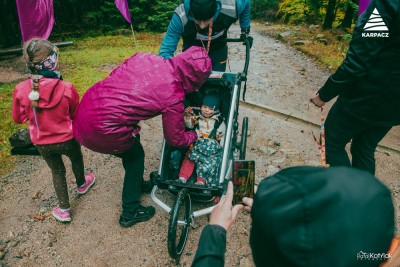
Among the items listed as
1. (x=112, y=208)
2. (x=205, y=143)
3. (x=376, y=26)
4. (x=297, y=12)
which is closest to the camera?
(x=376, y=26)

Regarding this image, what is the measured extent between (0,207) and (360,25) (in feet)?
13.1

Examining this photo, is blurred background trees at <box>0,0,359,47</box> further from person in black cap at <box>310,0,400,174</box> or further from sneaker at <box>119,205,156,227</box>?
sneaker at <box>119,205,156,227</box>

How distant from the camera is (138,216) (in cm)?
308

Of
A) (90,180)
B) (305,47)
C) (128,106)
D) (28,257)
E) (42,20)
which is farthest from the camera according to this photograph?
(305,47)

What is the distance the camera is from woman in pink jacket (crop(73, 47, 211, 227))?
7.70 ft

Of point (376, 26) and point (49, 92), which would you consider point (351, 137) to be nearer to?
point (376, 26)

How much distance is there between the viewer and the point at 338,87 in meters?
2.43

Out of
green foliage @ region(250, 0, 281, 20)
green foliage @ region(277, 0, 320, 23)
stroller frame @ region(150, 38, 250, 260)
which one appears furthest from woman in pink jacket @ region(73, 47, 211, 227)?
green foliage @ region(250, 0, 281, 20)

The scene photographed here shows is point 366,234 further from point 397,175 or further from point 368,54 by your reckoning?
point 397,175

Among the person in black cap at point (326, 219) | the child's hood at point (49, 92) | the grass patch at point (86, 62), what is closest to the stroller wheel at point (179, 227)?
the child's hood at point (49, 92)

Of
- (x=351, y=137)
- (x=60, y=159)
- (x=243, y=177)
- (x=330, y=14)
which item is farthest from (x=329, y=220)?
(x=330, y=14)

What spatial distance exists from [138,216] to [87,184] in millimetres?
881

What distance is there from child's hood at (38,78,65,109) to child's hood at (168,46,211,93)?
0.99m

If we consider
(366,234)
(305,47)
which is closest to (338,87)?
(366,234)
